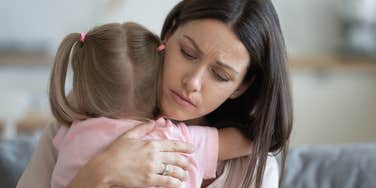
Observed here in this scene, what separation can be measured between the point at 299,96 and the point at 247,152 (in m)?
2.72

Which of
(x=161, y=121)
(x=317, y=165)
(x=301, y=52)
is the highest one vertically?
(x=161, y=121)

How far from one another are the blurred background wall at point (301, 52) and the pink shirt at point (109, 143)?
7.05 ft

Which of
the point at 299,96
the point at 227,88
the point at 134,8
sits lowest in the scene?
the point at 299,96

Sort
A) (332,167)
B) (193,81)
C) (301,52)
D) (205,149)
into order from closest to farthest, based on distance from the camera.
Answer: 1. (193,81)
2. (205,149)
3. (332,167)
4. (301,52)

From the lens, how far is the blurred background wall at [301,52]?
3668 millimetres

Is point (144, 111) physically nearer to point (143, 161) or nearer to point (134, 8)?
point (143, 161)

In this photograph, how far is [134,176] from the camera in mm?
1303

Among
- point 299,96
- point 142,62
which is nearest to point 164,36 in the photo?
point 142,62

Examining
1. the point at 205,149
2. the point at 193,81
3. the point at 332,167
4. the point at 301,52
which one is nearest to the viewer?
the point at 193,81

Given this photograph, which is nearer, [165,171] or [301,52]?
[165,171]

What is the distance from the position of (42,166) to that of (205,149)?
394 mm

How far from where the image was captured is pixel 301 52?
4.08 m

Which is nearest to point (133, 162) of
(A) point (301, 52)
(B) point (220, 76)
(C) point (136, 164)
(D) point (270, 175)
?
(C) point (136, 164)

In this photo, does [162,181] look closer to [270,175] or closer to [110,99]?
[110,99]
